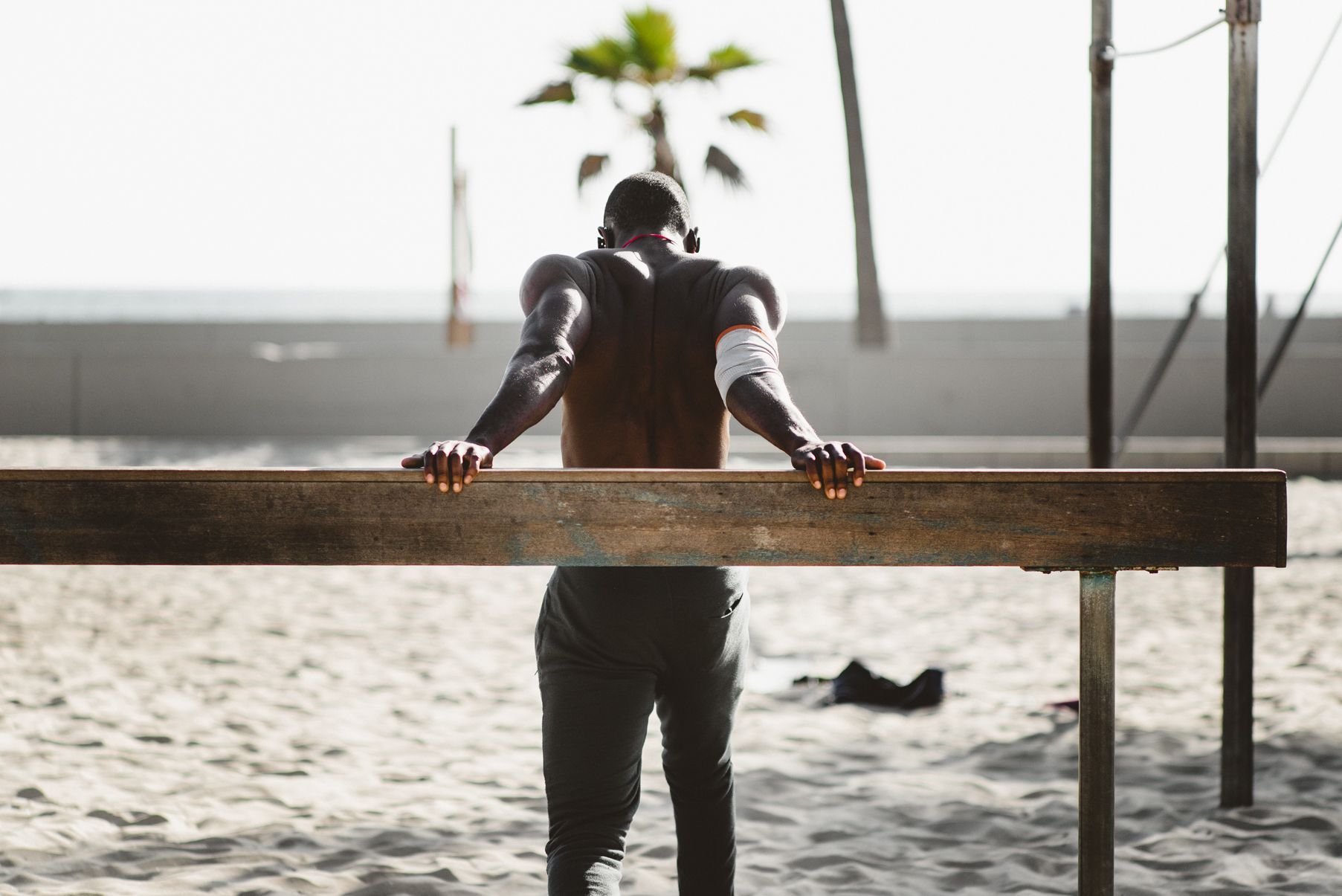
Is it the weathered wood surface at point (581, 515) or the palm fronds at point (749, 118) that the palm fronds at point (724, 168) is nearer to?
the palm fronds at point (749, 118)

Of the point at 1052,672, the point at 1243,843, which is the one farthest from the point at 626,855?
the point at 1052,672

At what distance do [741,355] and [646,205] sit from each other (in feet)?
1.52

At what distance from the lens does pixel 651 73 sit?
1396cm

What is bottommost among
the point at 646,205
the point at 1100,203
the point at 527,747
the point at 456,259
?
the point at 527,747

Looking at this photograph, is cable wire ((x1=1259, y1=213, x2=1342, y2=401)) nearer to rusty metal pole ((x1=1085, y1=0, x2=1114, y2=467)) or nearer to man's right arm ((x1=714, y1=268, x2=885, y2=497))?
rusty metal pole ((x1=1085, y1=0, x2=1114, y2=467))

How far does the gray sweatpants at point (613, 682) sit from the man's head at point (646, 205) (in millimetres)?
689

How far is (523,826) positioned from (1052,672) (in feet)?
8.82

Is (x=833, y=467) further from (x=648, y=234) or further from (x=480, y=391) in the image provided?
(x=480, y=391)

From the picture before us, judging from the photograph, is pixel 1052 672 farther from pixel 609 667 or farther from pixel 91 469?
pixel 91 469

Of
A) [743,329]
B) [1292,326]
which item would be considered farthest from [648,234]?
[1292,326]

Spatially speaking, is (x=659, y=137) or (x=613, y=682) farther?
(x=659, y=137)

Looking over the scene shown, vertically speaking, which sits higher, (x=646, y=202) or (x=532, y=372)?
(x=646, y=202)

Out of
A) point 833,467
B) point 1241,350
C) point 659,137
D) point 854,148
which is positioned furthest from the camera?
point 659,137

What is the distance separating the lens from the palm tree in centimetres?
1380
